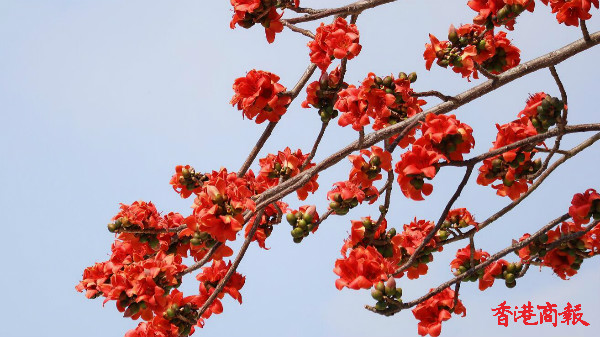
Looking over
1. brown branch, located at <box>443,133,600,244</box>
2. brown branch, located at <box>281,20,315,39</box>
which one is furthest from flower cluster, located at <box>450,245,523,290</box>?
brown branch, located at <box>281,20,315,39</box>

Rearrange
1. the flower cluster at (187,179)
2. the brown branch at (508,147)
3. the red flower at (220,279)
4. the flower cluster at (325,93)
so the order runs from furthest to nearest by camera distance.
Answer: the flower cluster at (187,179), the red flower at (220,279), the flower cluster at (325,93), the brown branch at (508,147)

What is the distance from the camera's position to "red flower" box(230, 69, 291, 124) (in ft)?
13.1

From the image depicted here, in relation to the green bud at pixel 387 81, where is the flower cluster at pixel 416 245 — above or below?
below

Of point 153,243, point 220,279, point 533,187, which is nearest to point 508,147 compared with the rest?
point 533,187

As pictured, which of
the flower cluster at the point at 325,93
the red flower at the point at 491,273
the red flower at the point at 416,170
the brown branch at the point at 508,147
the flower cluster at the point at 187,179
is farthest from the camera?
the flower cluster at the point at 187,179

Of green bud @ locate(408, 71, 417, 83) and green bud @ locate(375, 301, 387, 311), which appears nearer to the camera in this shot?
green bud @ locate(375, 301, 387, 311)

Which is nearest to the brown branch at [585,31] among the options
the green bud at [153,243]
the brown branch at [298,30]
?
the brown branch at [298,30]

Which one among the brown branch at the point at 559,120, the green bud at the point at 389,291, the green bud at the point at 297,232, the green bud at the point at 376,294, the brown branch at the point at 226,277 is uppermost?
the brown branch at the point at 559,120

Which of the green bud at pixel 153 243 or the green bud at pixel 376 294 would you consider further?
the green bud at pixel 153 243

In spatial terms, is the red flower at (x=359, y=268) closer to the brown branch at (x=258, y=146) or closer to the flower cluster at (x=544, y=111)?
the brown branch at (x=258, y=146)

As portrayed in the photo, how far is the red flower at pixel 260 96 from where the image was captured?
13.1ft

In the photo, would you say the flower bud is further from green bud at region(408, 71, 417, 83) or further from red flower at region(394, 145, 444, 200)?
red flower at region(394, 145, 444, 200)

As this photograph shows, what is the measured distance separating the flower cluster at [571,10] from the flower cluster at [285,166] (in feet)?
5.71

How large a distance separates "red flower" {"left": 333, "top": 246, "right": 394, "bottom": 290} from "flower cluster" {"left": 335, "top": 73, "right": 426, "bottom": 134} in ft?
2.37
